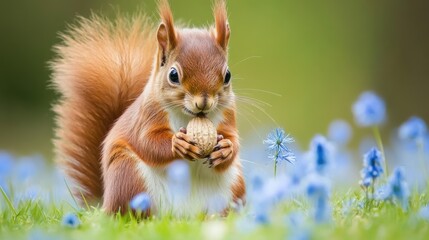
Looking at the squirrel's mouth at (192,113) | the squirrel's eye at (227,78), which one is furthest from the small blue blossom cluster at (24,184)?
the squirrel's eye at (227,78)

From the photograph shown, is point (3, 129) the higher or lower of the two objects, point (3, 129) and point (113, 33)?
the higher

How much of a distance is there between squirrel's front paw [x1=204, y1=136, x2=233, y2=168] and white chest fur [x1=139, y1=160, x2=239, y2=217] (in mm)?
83

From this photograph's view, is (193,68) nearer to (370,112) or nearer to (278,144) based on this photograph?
(278,144)

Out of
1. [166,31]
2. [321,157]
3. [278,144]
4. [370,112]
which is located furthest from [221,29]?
[321,157]

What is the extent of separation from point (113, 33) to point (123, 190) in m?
1.00

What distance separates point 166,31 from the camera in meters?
3.37

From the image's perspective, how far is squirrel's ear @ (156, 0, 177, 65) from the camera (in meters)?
3.32

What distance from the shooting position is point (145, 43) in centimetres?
402

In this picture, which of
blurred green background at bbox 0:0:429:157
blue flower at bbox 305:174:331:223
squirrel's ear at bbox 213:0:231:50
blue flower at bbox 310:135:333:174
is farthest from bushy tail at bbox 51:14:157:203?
blurred green background at bbox 0:0:429:157

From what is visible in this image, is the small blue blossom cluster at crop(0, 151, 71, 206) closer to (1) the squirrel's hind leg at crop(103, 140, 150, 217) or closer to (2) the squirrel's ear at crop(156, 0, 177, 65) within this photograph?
(1) the squirrel's hind leg at crop(103, 140, 150, 217)

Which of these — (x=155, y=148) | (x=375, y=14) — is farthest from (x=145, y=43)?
(x=375, y=14)

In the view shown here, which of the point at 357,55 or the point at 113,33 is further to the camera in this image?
the point at 357,55

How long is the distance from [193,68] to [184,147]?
30cm

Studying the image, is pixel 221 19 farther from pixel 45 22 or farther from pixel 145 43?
pixel 45 22
